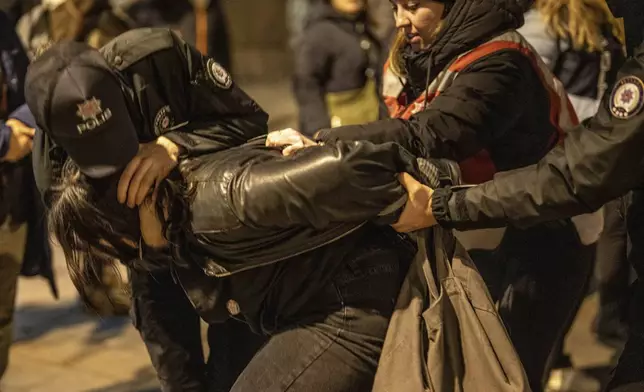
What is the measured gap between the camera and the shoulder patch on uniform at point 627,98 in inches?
73.5

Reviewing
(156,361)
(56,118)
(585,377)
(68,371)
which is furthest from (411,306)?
(68,371)

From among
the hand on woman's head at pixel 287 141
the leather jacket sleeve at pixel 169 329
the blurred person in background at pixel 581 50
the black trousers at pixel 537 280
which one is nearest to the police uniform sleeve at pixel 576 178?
the hand on woman's head at pixel 287 141

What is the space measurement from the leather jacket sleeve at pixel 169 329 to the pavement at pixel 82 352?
3.23 feet

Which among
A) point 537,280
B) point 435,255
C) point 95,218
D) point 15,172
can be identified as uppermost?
point 95,218

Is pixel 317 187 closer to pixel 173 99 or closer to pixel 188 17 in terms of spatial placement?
pixel 173 99

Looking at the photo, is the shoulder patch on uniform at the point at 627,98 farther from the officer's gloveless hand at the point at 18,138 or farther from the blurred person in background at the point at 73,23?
the blurred person in background at the point at 73,23

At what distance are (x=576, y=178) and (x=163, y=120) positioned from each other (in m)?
1.01

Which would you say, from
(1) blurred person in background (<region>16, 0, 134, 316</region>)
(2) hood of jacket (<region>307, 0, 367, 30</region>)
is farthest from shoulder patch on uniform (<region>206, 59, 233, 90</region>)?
(2) hood of jacket (<region>307, 0, 367, 30</region>)

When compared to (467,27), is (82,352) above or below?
below

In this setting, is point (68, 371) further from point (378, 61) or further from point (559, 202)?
point (559, 202)

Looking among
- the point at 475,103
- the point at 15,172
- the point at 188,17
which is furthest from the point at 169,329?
the point at 188,17

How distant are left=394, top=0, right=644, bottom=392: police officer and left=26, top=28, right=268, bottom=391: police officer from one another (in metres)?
0.56

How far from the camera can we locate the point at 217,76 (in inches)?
92.9

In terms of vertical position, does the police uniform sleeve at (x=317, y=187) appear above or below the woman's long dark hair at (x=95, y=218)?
above
